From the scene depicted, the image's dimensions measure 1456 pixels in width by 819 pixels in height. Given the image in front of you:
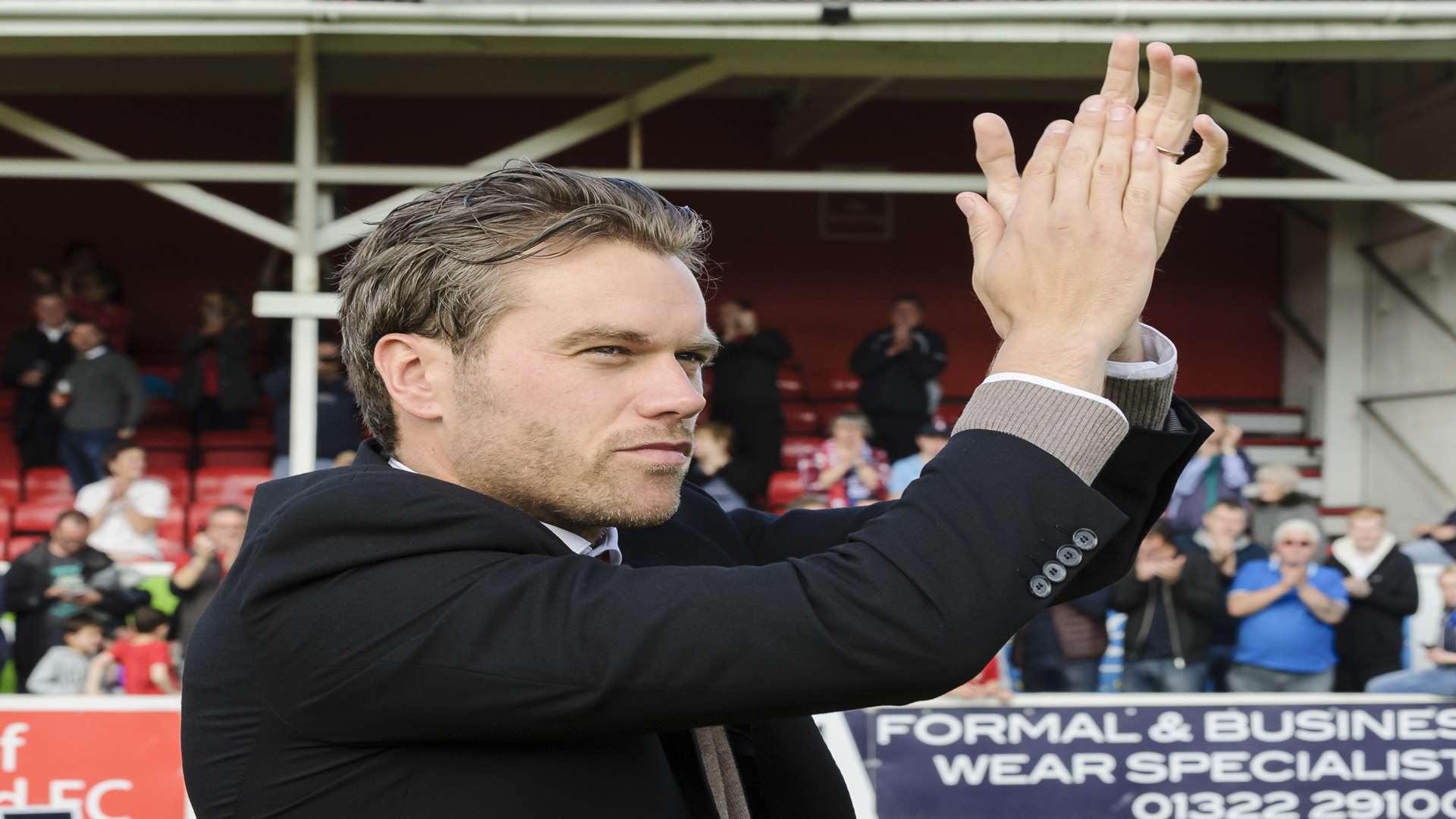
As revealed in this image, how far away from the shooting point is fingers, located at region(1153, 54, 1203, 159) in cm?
114

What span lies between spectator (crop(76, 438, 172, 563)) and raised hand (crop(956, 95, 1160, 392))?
24.0 ft

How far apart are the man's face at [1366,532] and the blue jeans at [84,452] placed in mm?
6706

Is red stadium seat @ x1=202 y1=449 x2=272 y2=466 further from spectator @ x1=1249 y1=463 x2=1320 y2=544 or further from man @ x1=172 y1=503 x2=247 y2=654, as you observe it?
spectator @ x1=1249 y1=463 x2=1320 y2=544

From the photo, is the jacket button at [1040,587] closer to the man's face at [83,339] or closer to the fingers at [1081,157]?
the fingers at [1081,157]

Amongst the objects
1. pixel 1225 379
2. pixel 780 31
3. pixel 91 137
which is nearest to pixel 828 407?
pixel 1225 379

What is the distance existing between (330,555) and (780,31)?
654 centimetres

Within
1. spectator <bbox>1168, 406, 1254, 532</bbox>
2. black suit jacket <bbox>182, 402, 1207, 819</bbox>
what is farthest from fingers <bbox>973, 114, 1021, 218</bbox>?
spectator <bbox>1168, 406, 1254, 532</bbox>

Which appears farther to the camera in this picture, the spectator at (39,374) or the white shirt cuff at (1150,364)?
the spectator at (39,374)

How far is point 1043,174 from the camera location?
43.9 inches

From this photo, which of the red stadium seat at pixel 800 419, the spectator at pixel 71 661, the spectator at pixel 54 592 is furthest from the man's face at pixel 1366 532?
the spectator at pixel 71 661

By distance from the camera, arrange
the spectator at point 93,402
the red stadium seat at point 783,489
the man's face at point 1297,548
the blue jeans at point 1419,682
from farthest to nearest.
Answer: the red stadium seat at point 783,489, the spectator at point 93,402, the man's face at point 1297,548, the blue jeans at point 1419,682

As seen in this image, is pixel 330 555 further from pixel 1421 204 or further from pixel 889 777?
pixel 1421 204

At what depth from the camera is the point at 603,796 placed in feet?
3.71

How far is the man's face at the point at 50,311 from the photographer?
8.95 meters
